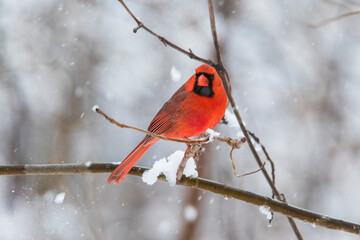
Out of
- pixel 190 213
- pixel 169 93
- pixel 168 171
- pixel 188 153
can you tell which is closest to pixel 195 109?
pixel 168 171

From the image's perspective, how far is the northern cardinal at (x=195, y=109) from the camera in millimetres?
2498

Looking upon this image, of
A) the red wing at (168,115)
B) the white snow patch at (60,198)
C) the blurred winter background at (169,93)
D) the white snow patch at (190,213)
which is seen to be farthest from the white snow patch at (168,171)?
the white snow patch at (190,213)

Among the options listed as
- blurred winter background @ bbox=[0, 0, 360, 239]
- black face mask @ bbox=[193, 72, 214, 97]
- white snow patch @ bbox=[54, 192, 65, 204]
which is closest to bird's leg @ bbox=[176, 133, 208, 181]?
Result: black face mask @ bbox=[193, 72, 214, 97]

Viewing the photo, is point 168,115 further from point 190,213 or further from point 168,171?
point 190,213

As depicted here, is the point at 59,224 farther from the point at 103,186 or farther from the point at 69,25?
the point at 69,25

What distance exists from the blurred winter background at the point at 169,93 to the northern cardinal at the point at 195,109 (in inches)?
104

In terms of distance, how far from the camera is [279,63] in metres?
7.09

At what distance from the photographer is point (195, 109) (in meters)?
2.53

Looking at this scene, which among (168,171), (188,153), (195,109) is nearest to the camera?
(188,153)

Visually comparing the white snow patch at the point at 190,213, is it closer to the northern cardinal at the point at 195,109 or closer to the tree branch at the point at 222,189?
the northern cardinal at the point at 195,109

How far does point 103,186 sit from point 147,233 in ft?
2.91

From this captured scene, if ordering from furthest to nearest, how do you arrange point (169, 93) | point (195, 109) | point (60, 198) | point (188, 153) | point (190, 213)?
point (169, 93), point (190, 213), point (60, 198), point (195, 109), point (188, 153)

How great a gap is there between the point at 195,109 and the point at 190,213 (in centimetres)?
338

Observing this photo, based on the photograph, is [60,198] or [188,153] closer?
[188,153]
